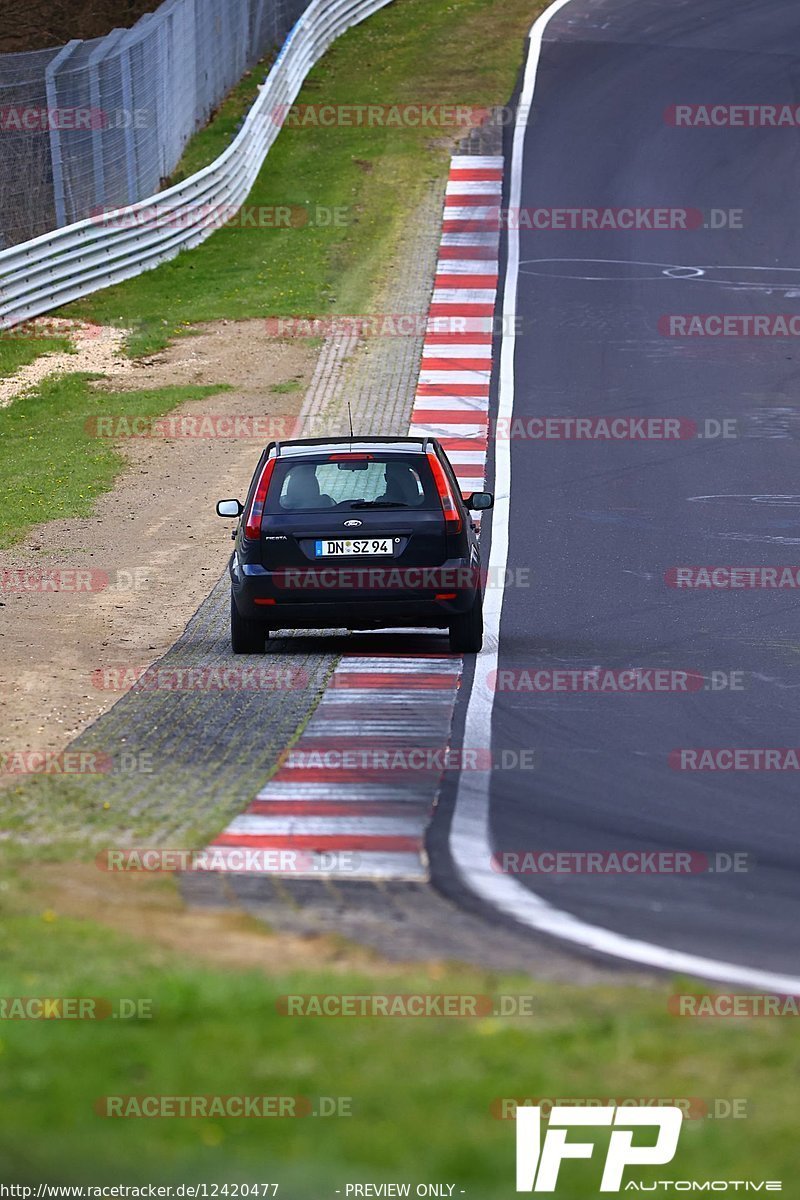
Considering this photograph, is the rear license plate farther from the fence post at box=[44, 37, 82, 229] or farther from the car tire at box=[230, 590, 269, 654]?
the fence post at box=[44, 37, 82, 229]

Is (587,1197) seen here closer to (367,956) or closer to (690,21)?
(367,956)

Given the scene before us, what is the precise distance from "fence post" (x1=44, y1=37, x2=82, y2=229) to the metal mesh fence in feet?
0.05

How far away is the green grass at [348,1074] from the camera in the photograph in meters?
5.15

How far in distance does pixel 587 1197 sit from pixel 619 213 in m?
28.5

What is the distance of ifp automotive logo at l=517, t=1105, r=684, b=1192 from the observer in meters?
5.14

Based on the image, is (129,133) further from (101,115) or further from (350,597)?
(350,597)

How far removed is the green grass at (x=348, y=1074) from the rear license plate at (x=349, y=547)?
6.43 m

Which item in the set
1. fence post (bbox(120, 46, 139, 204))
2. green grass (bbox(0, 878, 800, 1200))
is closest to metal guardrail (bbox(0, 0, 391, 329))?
fence post (bbox(120, 46, 139, 204))

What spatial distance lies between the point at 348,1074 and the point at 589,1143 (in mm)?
800

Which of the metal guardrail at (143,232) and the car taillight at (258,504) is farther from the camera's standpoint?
the metal guardrail at (143,232)

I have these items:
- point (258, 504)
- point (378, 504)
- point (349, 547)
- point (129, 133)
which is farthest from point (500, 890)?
point (129, 133)

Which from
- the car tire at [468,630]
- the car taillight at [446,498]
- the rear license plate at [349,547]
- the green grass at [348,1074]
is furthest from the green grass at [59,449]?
the green grass at [348,1074]

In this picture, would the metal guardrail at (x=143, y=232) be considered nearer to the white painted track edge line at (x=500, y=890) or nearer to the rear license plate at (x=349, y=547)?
the white painted track edge line at (x=500, y=890)

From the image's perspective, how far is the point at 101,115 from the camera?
29031mm
